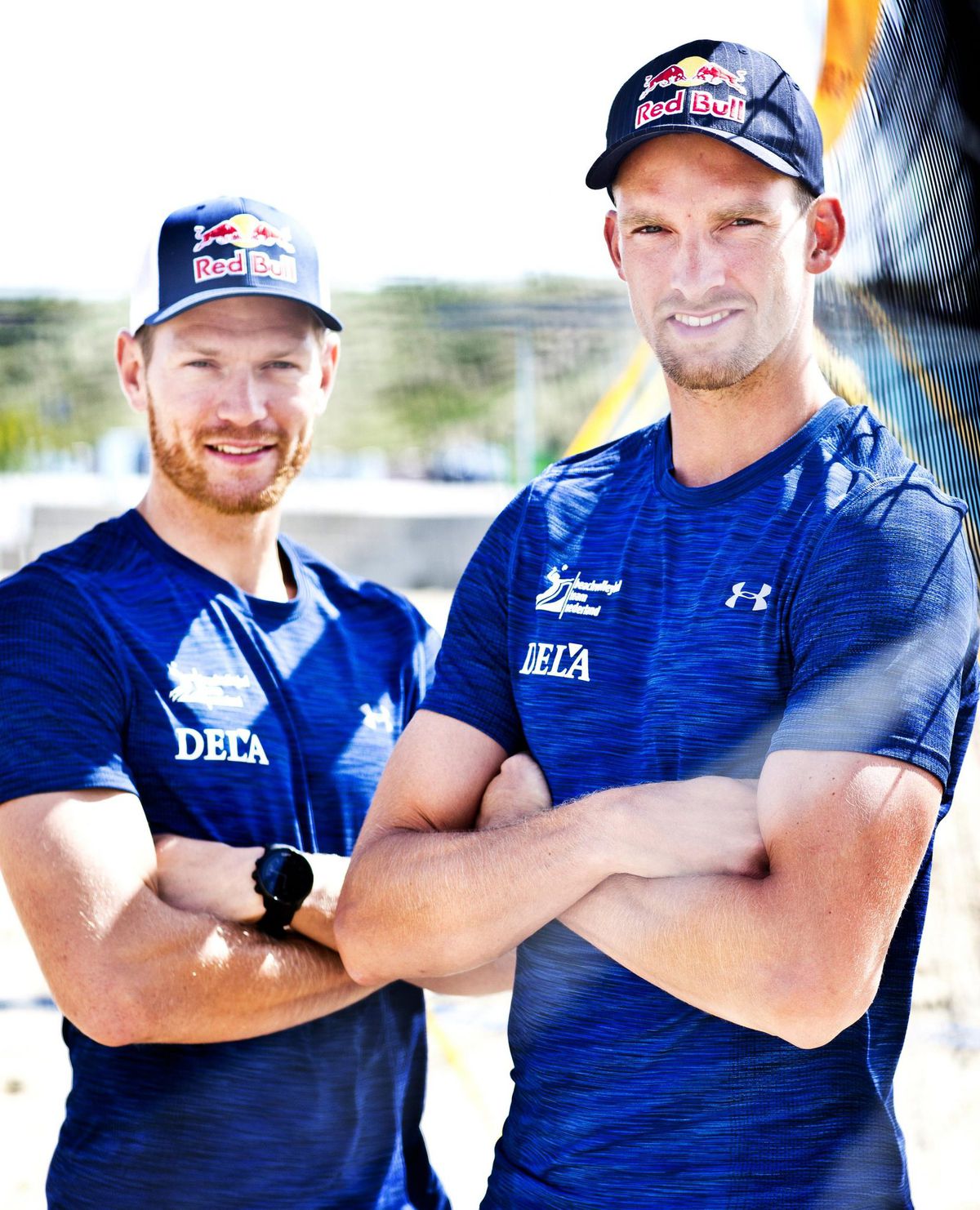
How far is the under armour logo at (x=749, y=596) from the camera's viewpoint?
1.67 m

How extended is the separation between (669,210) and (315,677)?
102 centimetres

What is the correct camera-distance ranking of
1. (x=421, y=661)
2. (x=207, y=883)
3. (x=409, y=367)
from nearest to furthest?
(x=207, y=883) → (x=421, y=661) → (x=409, y=367)

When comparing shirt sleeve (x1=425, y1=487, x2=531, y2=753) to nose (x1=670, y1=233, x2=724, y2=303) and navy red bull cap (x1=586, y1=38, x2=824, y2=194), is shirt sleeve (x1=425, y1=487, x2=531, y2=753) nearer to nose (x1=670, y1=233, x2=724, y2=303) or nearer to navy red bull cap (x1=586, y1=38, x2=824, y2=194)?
nose (x1=670, y1=233, x2=724, y2=303)

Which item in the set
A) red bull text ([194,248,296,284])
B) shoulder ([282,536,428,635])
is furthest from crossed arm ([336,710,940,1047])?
red bull text ([194,248,296,284])

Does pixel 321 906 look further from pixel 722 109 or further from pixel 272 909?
pixel 722 109

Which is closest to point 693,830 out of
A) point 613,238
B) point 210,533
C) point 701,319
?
point 701,319

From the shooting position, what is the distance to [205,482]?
91.8 inches

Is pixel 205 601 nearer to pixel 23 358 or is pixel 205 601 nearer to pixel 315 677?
pixel 315 677

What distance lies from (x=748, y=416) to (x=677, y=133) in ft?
1.33

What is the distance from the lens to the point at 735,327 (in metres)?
1.76

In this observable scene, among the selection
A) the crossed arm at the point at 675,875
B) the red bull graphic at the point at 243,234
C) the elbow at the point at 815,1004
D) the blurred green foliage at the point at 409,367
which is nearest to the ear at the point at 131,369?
the red bull graphic at the point at 243,234

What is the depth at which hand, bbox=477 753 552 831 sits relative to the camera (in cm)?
181

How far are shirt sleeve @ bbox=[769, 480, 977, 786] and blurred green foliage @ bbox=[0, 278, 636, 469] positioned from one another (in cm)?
425

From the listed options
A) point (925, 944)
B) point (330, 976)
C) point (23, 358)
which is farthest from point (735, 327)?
point (23, 358)
